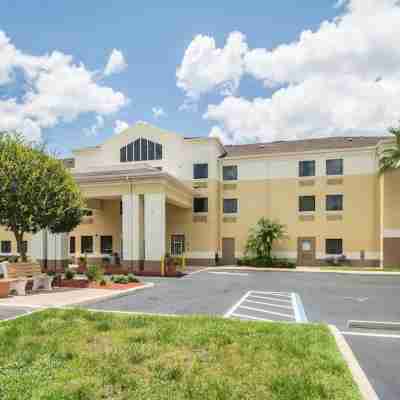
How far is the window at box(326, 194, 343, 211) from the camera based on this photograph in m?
25.8

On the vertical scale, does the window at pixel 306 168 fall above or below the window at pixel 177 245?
above

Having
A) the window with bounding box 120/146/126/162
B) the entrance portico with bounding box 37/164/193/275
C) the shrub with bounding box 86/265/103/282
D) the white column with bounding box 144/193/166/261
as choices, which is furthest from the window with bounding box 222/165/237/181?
the shrub with bounding box 86/265/103/282

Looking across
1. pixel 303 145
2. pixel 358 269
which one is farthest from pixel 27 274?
pixel 303 145

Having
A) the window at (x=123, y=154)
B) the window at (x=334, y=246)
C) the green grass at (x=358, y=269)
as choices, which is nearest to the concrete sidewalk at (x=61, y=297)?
the green grass at (x=358, y=269)

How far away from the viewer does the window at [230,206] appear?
2798 cm

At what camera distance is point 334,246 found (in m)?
25.7

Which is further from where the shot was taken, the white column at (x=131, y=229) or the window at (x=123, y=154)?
the window at (x=123, y=154)

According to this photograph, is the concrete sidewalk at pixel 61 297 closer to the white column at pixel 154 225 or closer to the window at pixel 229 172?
the white column at pixel 154 225

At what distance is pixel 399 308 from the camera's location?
10.6 m

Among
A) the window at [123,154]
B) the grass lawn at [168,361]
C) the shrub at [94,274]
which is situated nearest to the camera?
the grass lawn at [168,361]

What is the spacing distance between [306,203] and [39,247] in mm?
21122

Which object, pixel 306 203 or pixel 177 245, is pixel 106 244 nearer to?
pixel 177 245

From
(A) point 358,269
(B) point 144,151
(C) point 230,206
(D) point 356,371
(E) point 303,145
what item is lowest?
(A) point 358,269

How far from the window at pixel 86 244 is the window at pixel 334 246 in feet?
67.5
